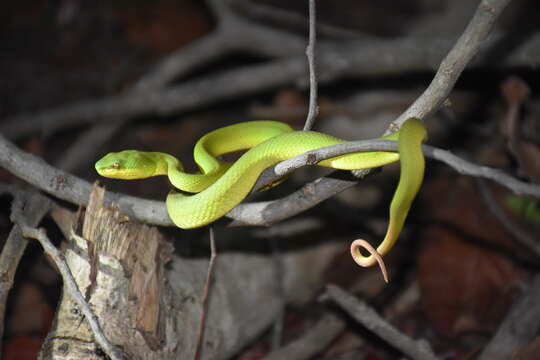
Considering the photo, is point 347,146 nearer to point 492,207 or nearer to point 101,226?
point 101,226

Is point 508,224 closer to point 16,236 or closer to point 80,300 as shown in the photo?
point 80,300


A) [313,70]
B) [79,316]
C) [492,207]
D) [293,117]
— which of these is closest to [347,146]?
[313,70]

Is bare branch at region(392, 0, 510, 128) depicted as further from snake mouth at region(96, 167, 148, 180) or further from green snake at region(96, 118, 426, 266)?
snake mouth at region(96, 167, 148, 180)

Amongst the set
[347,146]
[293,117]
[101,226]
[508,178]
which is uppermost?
[293,117]

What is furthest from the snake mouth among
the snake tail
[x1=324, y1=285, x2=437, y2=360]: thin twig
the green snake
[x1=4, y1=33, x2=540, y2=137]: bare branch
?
[x1=4, y1=33, x2=540, y2=137]: bare branch

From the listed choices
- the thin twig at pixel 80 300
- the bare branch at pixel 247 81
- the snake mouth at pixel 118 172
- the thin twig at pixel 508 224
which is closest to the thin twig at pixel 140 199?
the snake mouth at pixel 118 172

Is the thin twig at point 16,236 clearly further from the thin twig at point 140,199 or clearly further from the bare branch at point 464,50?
the bare branch at point 464,50
